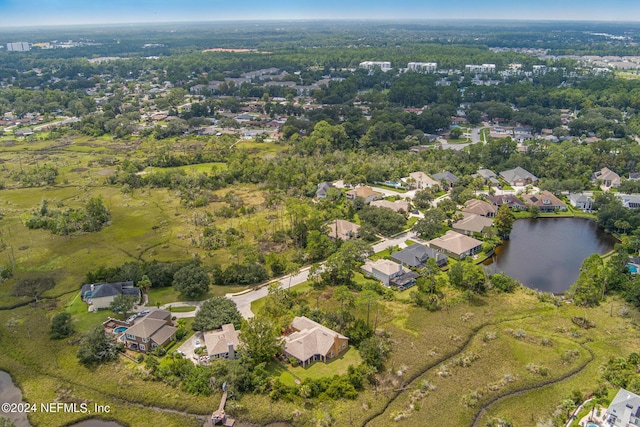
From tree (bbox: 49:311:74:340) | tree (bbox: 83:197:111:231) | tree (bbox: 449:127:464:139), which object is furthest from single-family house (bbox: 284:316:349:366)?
tree (bbox: 449:127:464:139)

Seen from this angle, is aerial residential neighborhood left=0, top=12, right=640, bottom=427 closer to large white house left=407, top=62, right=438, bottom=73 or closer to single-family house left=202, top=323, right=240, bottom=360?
single-family house left=202, top=323, right=240, bottom=360

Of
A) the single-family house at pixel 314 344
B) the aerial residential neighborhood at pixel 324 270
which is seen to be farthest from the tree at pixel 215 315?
the single-family house at pixel 314 344

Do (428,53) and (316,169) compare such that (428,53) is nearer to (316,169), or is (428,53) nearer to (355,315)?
(316,169)

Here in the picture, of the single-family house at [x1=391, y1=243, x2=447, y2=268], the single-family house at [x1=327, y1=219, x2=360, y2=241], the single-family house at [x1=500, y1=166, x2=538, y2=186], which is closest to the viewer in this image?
the single-family house at [x1=391, y1=243, x2=447, y2=268]

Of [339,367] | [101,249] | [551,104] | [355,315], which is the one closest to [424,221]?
[355,315]

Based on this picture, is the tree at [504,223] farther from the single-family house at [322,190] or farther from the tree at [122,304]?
the tree at [122,304]

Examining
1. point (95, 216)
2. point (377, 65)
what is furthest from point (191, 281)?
point (377, 65)
